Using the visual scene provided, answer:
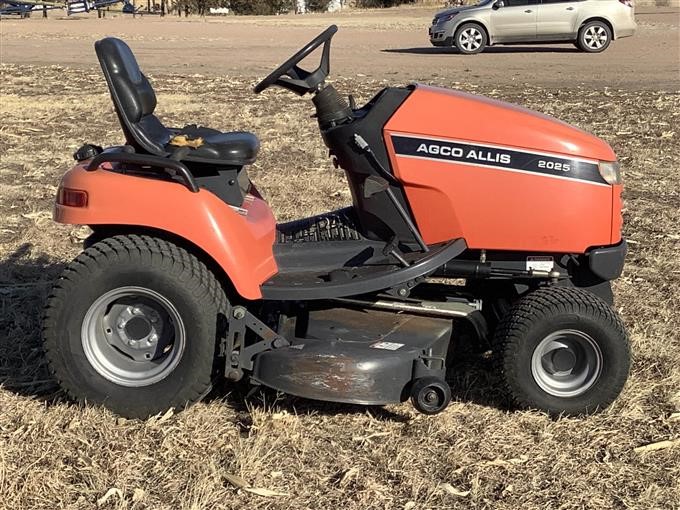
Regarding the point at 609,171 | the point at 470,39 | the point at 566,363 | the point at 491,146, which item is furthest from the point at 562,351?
the point at 470,39

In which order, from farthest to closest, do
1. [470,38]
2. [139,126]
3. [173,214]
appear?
[470,38] → [139,126] → [173,214]

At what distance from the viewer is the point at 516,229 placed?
347cm

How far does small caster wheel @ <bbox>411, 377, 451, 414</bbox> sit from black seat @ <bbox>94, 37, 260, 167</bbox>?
3.81 ft

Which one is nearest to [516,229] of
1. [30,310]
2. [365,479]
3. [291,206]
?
[365,479]

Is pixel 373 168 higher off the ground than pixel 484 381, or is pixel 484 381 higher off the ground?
pixel 373 168

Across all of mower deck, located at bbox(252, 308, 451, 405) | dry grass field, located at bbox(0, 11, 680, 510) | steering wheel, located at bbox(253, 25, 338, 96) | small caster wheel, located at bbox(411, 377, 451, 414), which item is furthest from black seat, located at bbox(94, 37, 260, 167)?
small caster wheel, located at bbox(411, 377, 451, 414)

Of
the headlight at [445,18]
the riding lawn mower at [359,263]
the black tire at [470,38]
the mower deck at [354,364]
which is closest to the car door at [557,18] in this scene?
the black tire at [470,38]

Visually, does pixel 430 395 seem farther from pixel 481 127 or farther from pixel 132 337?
pixel 132 337

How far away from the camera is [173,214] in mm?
3305

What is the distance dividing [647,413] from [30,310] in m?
3.28

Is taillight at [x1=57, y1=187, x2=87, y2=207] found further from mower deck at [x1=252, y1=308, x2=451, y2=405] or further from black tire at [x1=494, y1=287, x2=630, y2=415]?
black tire at [x1=494, y1=287, x2=630, y2=415]

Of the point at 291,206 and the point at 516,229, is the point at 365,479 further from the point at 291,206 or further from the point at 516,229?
the point at 291,206

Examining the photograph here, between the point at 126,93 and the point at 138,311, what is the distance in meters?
0.92

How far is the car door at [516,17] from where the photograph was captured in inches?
716
